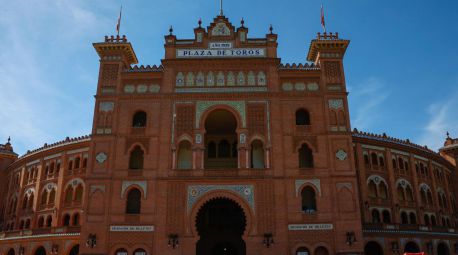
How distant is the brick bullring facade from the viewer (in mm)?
28906

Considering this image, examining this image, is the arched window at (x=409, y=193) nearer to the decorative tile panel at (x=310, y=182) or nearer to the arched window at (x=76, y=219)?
the decorative tile panel at (x=310, y=182)

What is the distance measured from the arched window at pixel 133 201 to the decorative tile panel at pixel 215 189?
155 inches

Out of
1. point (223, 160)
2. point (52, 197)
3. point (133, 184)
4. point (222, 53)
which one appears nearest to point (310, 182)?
point (223, 160)

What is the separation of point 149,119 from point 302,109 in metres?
11.7

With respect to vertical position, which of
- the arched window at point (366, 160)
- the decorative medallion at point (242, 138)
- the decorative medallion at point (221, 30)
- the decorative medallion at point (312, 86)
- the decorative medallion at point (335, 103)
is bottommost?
the decorative medallion at point (242, 138)

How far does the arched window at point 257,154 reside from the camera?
1253 inches

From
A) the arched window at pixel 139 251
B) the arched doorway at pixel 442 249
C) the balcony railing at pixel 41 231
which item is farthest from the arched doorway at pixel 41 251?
the arched doorway at pixel 442 249

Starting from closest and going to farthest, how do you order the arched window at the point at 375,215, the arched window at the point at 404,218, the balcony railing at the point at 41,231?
the balcony railing at the point at 41,231 → the arched window at the point at 375,215 → the arched window at the point at 404,218

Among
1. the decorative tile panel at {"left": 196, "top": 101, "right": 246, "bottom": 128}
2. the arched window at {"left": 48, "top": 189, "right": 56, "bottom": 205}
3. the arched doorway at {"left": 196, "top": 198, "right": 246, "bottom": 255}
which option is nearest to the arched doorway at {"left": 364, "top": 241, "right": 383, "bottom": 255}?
the arched doorway at {"left": 196, "top": 198, "right": 246, "bottom": 255}

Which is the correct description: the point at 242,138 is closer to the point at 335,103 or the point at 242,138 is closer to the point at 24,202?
the point at 335,103

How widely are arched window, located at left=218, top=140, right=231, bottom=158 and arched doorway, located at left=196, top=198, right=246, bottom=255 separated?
160 inches

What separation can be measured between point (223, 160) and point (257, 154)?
413 cm

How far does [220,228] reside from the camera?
34062 millimetres

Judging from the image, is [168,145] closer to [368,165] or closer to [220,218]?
[220,218]
